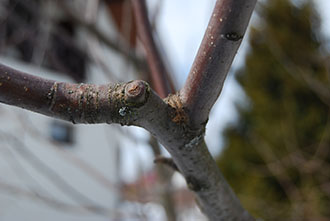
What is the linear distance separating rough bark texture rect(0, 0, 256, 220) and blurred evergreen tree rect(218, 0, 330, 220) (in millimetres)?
2925

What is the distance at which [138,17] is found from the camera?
91 centimetres

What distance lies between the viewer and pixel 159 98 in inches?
18.1

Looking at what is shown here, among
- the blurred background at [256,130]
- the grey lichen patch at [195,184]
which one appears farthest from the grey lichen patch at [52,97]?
the blurred background at [256,130]

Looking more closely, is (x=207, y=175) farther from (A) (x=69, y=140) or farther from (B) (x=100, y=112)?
(A) (x=69, y=140)

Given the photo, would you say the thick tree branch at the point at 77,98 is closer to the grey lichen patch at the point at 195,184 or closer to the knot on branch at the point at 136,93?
the knot on branch at the point at 136,93

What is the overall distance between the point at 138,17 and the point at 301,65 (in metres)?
3.46

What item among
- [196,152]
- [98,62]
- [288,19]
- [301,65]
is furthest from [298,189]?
[196,152]

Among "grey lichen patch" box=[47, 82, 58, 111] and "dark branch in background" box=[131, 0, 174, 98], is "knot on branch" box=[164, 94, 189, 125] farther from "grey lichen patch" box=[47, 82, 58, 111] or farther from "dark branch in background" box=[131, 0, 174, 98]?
"dark branch in background" box=[131, 0, 174, 98]

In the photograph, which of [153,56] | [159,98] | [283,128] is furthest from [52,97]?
[283,128]

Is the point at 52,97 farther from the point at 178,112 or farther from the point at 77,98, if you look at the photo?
the point at 178,112

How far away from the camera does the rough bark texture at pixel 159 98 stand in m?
0.42

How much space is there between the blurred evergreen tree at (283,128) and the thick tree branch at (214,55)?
292 centimetres

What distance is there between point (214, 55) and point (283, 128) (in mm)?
3575

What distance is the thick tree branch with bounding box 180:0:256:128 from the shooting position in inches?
16.9
